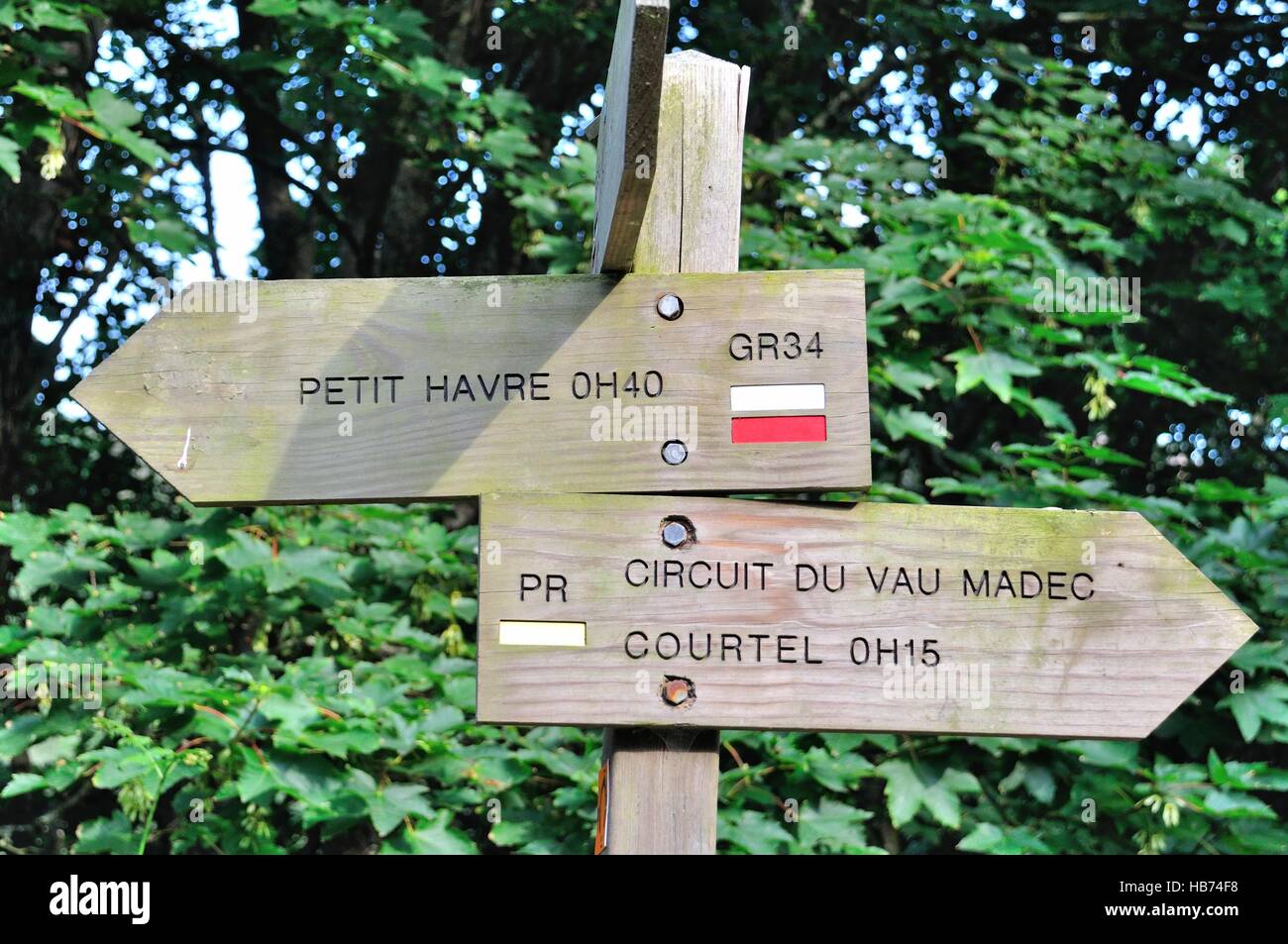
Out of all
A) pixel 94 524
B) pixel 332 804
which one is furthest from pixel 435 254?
pixel 332 804

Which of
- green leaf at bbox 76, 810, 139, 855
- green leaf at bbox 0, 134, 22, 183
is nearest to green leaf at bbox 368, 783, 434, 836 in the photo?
green leaf at bbox 76, 810, 139, 855

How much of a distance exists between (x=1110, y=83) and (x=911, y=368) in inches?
137

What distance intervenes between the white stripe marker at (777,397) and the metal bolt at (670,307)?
136 millimetres

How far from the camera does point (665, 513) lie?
5.48 ft

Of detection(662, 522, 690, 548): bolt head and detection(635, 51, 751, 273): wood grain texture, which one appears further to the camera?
detection(635, 51, 751, 273): wood grain texture

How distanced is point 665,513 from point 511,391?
0.88 ft

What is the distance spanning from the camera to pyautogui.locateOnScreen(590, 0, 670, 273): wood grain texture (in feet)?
4.38

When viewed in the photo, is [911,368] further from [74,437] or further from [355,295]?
[74,437]

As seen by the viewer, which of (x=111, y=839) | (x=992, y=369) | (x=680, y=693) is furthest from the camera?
(x=992, y=369)

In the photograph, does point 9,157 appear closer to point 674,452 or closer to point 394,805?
point 394,805

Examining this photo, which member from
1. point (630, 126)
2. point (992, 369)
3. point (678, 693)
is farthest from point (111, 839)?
point (992, 369)

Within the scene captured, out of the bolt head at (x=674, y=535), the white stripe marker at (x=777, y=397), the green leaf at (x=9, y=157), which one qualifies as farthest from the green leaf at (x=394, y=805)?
the green leaf at (x=9, y=157)

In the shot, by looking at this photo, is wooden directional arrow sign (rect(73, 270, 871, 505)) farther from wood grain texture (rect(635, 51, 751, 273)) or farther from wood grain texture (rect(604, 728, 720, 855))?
wood grain texture (rect(604, 728, 720, 855))

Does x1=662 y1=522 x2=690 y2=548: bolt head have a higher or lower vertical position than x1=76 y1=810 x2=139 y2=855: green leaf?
higher
